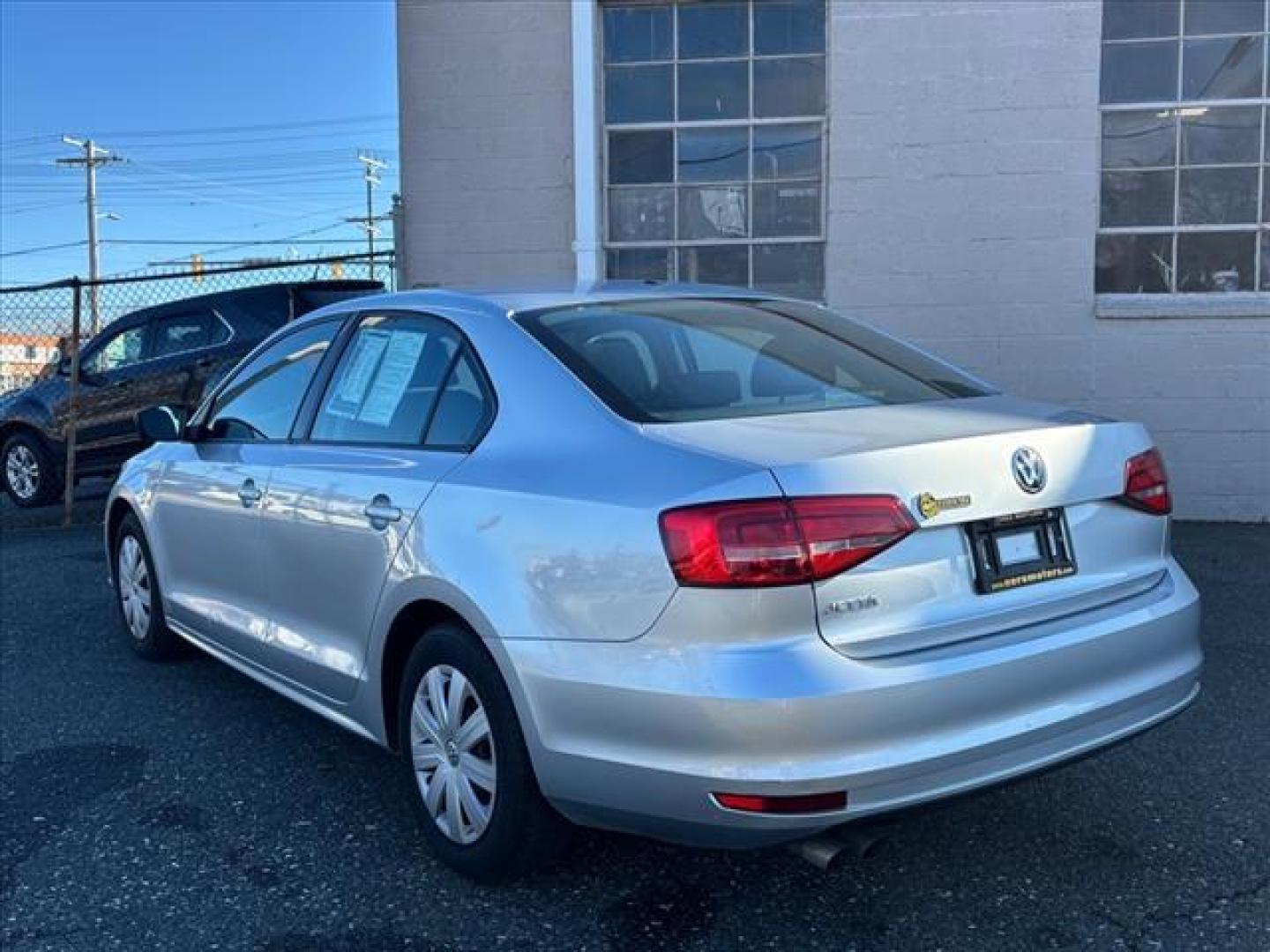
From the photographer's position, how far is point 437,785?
3.32m

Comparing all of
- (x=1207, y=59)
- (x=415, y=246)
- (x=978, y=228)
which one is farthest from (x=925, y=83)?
(x=415, y=246)

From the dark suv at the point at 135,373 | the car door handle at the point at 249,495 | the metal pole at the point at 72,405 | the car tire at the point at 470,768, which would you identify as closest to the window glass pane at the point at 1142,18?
the dark suv at the point at 135,373

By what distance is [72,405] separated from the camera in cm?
1029

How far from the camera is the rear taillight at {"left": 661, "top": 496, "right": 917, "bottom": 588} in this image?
2.59 metres

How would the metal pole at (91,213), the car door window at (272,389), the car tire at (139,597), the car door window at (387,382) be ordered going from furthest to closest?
the metal pole at (91,213) → the car tire at (139,597) → the car door window at (272,389) → the car door window at (387,382)

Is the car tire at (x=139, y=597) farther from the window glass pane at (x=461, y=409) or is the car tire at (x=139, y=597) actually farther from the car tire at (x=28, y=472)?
the car tire at (x=28, y=472)

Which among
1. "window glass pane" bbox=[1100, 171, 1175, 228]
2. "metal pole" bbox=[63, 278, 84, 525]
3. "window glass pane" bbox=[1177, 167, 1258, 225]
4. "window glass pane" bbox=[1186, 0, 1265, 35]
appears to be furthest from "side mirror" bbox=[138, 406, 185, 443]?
"window glass pane" bbox=[1186, 0, 1265, 35]

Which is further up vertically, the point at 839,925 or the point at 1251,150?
the point at 1251,150

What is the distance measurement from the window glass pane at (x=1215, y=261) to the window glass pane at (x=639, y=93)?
3.91 meters

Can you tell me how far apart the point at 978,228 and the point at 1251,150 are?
2.02 m

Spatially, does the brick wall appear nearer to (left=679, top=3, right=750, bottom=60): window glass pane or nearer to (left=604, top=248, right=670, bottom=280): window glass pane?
(left=604, top=248, right=670, bottom=280): window glass pane

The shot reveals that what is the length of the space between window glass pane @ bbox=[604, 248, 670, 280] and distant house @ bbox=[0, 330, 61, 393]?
6.10 metres

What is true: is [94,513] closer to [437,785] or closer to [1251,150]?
[437,785]

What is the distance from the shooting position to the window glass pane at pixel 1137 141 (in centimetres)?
873
